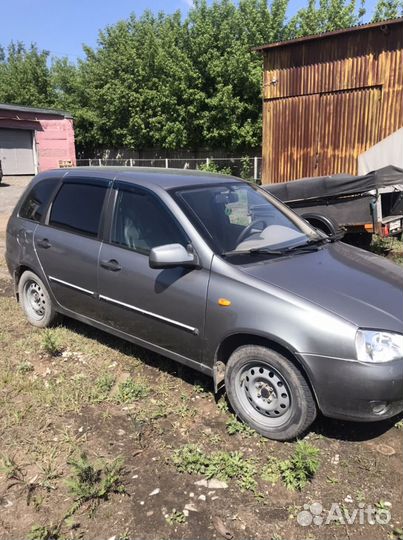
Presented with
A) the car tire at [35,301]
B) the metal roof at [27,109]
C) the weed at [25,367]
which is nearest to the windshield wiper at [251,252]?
the weed at [25,367]

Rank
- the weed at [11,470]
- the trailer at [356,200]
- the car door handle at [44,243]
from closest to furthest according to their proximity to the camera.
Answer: the weed at [11,470] → the car door handle at [44,243] → the trailer at [356,200]

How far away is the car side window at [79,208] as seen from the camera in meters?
4.25

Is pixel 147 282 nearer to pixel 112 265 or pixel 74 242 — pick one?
pixel 112 265

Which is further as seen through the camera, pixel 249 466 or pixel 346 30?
pixel 346 30

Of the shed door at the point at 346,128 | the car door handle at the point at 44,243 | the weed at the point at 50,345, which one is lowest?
the weed at the point at 50,345

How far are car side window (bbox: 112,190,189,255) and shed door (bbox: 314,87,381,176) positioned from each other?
456 inches

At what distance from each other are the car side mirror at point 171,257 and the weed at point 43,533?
5.66 ft

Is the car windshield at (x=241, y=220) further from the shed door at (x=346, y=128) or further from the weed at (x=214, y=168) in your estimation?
the weed at (x=214, y=168)

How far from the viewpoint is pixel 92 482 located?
276 centimetres

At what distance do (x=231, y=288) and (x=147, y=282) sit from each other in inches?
30.6

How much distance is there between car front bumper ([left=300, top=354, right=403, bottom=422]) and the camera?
2.77 m

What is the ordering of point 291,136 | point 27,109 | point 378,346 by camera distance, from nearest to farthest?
point 378,346 → point 291,136 → point 27,109

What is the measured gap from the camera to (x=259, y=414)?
10.7 feet

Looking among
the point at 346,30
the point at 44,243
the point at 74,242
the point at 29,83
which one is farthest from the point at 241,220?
the point at 29,83
